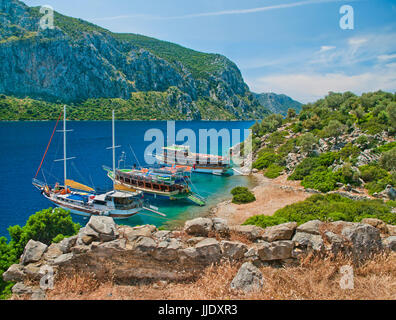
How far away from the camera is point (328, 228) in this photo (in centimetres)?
970

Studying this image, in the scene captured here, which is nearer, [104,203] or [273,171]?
[104,203]

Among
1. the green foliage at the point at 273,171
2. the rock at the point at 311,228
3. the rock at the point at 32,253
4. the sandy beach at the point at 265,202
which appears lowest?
the sandy beach at the point at 265,202

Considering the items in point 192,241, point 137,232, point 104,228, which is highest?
point 104,228

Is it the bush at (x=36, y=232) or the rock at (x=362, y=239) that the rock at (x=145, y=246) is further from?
the bush at (x=36, y=232)

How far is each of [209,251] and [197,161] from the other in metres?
46.1

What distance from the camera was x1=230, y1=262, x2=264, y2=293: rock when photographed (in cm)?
791

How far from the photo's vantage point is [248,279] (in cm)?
798

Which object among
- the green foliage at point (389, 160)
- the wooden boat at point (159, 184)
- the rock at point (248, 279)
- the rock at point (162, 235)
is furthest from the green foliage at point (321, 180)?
the rock at point (162, 235)

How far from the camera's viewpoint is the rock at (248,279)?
791 cm

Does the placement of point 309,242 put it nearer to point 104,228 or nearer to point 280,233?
point 280,233

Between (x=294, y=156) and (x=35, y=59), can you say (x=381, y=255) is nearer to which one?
(x=294, y=156)

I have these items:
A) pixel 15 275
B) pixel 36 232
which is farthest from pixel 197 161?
pixel 15 275

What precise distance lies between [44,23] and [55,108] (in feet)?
232
